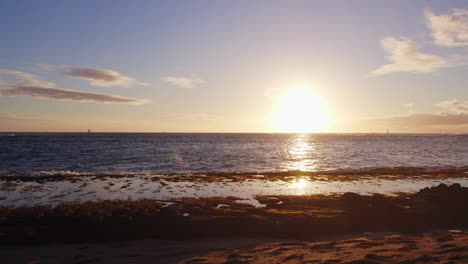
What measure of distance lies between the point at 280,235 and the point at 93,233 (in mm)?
6893

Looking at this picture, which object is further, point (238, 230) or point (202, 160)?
point (202, 160)

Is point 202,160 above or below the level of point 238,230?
below

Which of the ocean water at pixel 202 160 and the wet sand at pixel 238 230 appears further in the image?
the ocean water at pixel 202 160

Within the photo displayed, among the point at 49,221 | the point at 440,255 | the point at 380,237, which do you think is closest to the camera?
the point at 440,255

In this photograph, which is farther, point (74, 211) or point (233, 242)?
point (74, 211)

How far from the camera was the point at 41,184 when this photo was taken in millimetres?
20062

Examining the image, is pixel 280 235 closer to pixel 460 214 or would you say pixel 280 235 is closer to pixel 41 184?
pixel 460 214

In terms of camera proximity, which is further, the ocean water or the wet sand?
the ocean water

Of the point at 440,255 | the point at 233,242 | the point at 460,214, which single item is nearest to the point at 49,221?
the point at 233,242

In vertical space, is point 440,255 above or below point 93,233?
above

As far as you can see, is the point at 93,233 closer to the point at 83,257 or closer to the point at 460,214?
the point at 83,257

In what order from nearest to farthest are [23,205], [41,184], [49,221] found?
[49,221] → [23,205] → [41,184]

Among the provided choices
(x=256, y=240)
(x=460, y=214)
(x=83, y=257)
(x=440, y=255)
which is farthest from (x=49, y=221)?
(x=460, y=214)

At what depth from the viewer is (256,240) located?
929cm
